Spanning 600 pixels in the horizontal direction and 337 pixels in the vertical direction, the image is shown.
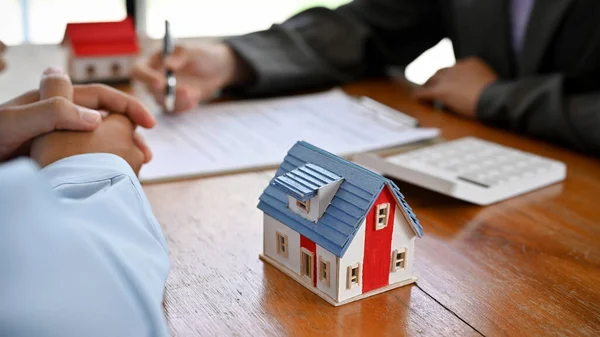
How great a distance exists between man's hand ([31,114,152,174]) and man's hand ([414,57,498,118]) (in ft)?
2.12

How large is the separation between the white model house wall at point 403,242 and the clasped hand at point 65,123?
0.34m

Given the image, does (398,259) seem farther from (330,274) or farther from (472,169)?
(472,169)

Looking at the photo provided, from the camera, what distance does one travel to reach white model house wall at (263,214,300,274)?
688 mm

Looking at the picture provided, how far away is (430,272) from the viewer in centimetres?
73

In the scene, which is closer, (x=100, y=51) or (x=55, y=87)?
(x=55, y=87)

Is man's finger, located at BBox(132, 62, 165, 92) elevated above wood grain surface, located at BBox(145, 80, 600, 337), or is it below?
above

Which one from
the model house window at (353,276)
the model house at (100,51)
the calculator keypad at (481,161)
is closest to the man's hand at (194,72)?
the model house at (100,51)

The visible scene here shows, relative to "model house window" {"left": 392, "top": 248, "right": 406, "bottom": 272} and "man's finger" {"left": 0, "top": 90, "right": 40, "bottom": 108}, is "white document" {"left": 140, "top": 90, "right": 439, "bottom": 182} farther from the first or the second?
"model house window" {"left": 392, "top": 248, "right": 406, "bottom": 272}

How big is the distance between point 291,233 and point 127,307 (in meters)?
0.22

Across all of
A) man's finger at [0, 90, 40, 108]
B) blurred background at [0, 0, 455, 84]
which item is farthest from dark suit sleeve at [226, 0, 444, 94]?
blurred background at [0, 0, 455, 84]

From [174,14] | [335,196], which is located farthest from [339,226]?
[174,14]

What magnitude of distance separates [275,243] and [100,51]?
0.81 metres

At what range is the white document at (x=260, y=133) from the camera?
1.01m

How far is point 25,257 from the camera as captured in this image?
1.46 feet
